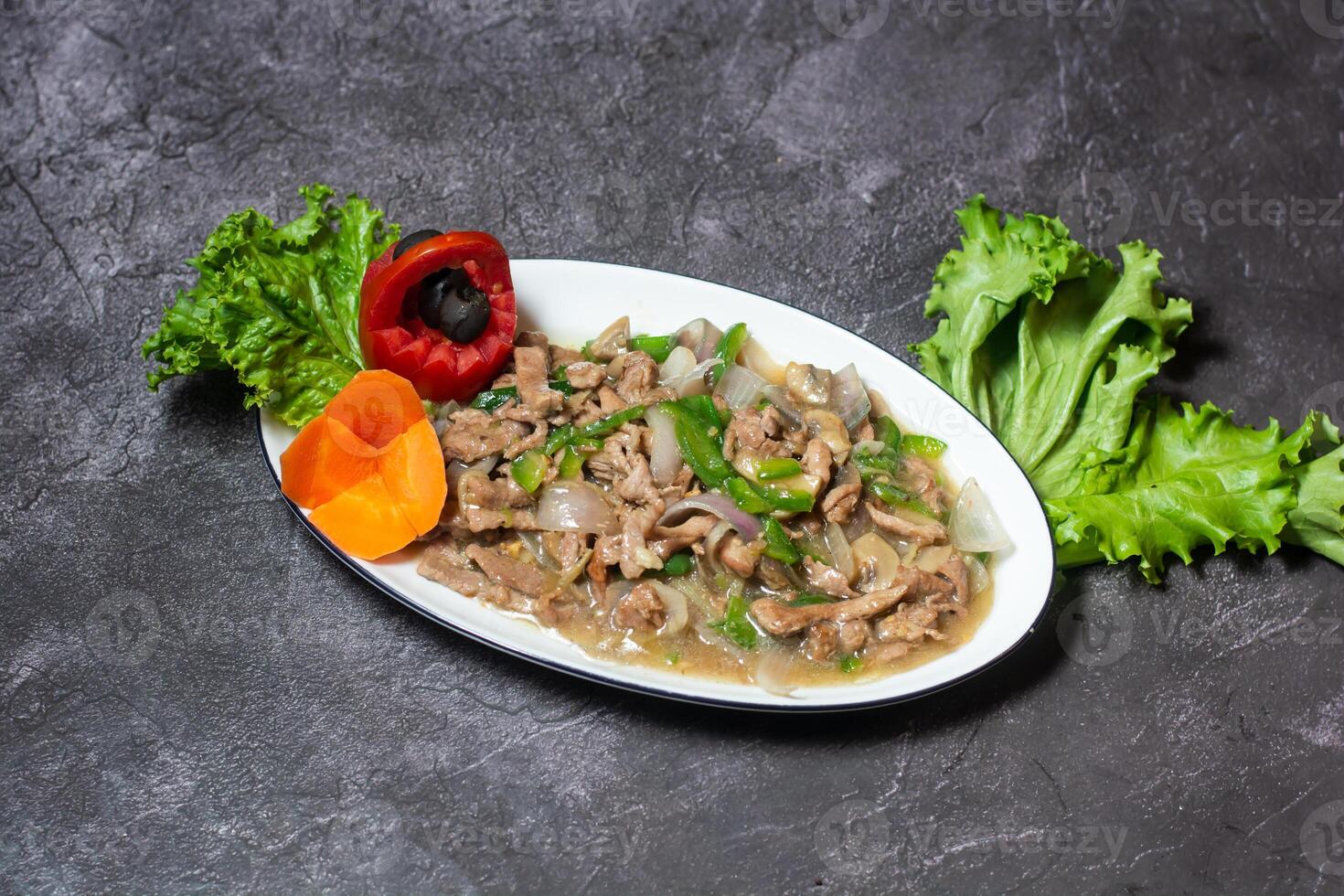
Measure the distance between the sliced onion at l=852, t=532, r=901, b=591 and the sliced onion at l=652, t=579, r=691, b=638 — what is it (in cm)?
79

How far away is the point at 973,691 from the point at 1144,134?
162 inches

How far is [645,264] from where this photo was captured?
6.48 meters

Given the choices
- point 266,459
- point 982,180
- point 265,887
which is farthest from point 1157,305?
point 265,887

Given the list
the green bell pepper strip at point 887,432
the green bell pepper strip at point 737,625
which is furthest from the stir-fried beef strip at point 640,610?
the green bell pepper strip at point 887,432

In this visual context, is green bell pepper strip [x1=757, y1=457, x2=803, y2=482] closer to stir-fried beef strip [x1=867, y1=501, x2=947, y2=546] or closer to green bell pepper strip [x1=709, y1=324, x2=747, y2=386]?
stir-fried beef strip [x1=867, y1=501, x2=947, y2=546]

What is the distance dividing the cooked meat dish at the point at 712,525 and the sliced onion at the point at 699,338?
5.9 inches

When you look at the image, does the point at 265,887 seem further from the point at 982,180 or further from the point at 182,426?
the point at 982,180

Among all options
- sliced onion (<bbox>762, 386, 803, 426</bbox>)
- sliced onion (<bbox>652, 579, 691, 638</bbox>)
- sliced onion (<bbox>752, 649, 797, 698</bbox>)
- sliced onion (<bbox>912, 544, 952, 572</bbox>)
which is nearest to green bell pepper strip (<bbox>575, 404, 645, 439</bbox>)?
sliced onion (<bbox>762, 386, 803, 426</bbox>)

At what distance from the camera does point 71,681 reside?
4.98 m

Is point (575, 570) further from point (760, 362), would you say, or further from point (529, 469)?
point (760, 362)

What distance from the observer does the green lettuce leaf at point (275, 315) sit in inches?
195

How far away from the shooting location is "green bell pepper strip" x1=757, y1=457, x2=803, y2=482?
15.9 ft

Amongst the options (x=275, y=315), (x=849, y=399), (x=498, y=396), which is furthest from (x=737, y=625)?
(x=275, y=315)

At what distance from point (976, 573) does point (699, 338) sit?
65.5 inches
